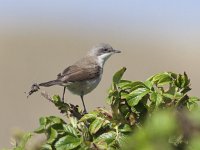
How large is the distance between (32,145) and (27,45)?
39389 mm

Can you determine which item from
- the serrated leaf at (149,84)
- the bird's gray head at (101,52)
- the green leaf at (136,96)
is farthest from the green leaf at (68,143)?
the bird's gray head at (101,52)

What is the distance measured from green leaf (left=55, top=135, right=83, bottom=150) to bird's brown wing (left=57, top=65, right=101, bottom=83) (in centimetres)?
558

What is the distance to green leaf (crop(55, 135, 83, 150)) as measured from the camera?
8.04 feet

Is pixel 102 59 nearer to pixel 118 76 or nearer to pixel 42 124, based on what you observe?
pixel 118 76

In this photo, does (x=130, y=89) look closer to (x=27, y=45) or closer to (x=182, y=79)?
(x=182, y=79)

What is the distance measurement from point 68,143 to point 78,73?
6.14 metres

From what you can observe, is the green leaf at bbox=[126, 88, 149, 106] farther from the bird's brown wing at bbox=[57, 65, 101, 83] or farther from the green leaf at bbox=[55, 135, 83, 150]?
the bird's brown wing at bbox=[57, 65, 101, 83]

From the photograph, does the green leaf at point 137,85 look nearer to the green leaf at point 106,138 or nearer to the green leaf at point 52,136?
the green leaf at point 106,138

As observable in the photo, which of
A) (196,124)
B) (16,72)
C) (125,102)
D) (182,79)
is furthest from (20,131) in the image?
(16,72)

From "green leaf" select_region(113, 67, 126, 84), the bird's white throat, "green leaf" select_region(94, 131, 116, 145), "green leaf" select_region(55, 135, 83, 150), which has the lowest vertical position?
the bird's white throat

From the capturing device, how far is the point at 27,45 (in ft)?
136

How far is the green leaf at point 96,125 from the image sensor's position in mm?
2674

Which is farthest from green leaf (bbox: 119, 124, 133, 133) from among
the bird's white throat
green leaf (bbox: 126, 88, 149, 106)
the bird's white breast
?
the bird's white throat

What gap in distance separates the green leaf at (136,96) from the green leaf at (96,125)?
15 centimetres
